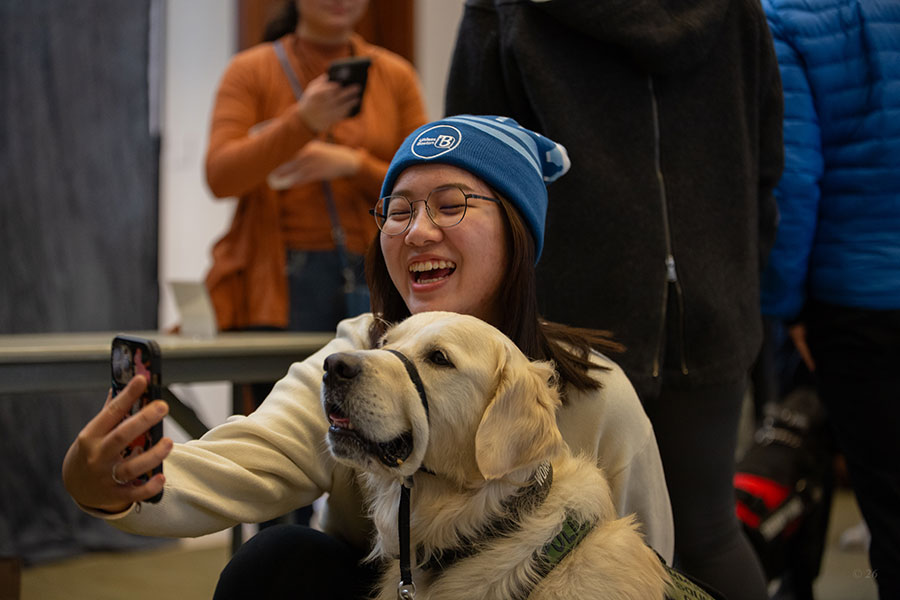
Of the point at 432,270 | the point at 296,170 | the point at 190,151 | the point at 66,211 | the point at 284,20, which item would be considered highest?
the point at 284,20

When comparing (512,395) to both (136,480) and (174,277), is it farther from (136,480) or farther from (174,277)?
(174,277)

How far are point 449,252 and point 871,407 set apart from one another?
1.04m

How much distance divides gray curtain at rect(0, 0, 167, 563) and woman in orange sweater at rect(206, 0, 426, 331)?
1.26 m

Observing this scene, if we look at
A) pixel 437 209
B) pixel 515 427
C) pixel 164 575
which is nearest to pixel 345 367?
pixel 515 427

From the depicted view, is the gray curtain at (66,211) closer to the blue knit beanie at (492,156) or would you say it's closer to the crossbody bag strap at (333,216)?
the crossbody bag strap at (333,216)

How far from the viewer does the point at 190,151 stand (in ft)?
11.9

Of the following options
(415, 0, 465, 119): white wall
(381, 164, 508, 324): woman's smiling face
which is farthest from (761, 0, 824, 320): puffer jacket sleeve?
(415, 0, 465, 119): white wall

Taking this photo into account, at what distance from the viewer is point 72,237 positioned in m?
3.33

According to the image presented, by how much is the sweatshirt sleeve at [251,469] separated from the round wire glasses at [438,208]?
0.21 m

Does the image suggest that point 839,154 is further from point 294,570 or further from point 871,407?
point 294,570

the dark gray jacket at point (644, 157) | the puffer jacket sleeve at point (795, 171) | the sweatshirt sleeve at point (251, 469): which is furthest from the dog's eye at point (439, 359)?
the puffer jacket sleeve at point (795, 171)

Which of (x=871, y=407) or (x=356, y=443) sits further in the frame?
(x=871, y=407)

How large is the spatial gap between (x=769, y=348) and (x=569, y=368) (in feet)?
9.86

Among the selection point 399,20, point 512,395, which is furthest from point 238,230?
point 399,20
